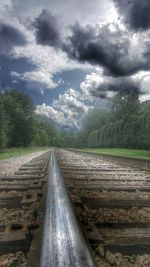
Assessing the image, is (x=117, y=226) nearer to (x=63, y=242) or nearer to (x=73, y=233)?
(x=73, y=233)

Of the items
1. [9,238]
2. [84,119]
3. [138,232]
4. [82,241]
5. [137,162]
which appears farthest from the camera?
[84,119]

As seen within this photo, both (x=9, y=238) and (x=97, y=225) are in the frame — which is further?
(x=97, y=225)

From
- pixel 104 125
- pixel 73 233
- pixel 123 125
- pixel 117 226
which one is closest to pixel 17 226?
pixel 73 233

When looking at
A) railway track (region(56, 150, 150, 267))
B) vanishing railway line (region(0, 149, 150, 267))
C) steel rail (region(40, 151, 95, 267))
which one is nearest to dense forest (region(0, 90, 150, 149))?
railway track (region(56, 150, 150, 267))

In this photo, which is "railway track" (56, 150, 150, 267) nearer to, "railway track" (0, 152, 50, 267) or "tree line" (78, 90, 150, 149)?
"railway track" (0, 152, 50, 267)

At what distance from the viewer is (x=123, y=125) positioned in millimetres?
48062

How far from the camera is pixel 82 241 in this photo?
79.7 inches

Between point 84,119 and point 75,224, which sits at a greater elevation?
point 84,119

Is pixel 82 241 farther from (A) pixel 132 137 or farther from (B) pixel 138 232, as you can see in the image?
(A) pixel 132 137

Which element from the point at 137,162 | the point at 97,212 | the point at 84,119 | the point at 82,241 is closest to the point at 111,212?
the point at 97,212

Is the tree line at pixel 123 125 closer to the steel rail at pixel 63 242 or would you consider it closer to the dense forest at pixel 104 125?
the dense forest at pixel 104 125

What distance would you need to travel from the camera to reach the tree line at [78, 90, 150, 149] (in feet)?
124

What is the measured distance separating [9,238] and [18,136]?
69329mm

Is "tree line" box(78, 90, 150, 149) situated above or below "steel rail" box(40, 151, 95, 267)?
above
